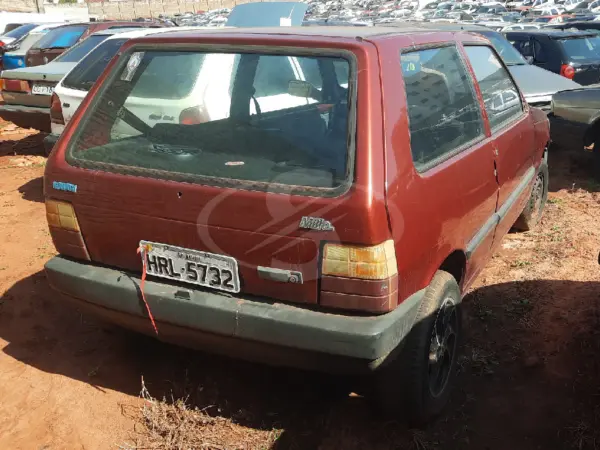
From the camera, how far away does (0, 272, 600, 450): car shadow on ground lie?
2715 millimetres

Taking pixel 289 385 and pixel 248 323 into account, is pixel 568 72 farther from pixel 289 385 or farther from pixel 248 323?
pixel 248 323

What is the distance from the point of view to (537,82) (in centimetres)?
773

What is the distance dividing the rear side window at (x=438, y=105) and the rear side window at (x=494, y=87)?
0.24 metres

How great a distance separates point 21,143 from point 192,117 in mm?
7352

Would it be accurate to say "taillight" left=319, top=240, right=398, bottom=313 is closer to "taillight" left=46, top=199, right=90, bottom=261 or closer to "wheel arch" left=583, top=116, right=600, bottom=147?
"taillight" left=46, top=199, right=90, bottom=261

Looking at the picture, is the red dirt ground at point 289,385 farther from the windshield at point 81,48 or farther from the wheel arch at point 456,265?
the windshield at point 81,48

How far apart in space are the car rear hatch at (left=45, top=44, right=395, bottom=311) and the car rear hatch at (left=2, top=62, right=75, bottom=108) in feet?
15.5

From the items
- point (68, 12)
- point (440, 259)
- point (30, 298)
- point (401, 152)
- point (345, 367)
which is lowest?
point (68, 12)

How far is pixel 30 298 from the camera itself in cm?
399

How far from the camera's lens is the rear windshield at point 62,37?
32.1 ft

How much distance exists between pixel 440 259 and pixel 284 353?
0.84 m

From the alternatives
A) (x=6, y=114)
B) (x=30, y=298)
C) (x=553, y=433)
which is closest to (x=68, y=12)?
(x=6, y=114)

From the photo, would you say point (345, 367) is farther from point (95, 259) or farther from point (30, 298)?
point (30, 298)

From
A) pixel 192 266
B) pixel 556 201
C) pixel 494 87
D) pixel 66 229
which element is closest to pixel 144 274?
pixel 192 266
